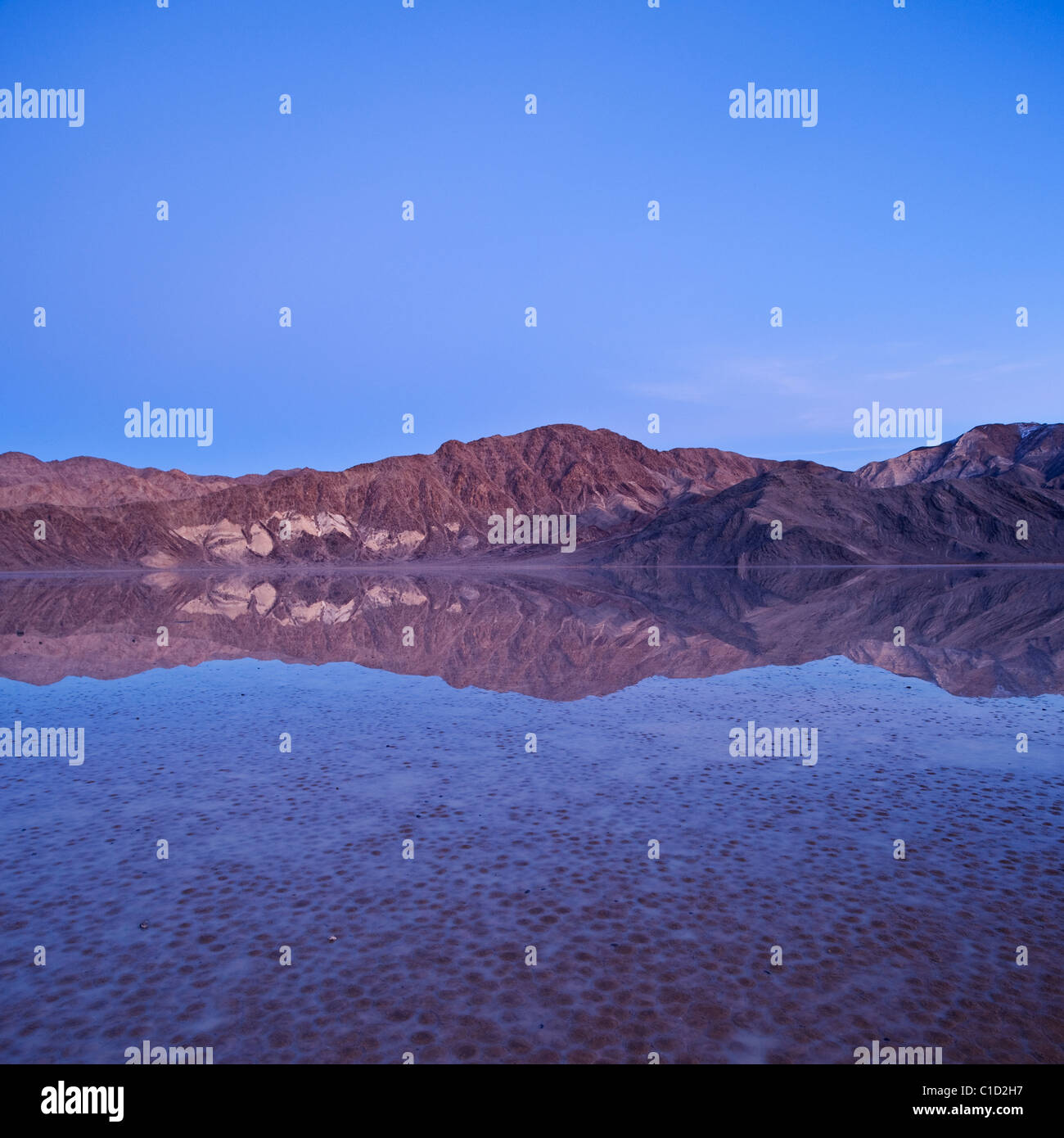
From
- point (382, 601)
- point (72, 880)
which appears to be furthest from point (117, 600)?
point (72, 880)

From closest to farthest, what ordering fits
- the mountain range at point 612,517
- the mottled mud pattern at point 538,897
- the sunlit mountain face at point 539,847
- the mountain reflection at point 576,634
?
1. the mottled mud pattern at point 538,897
2. the sunlit mountain face at point 539,847
3. the mountain reflection at point 576,634
4. the mountain range at point 612,517

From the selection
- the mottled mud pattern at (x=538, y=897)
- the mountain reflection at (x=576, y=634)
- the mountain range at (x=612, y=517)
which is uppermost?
the mountain range at (x=612, y=517)

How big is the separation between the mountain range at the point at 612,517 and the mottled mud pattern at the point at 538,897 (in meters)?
94.2

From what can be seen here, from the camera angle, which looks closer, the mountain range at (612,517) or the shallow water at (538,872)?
the shallow water at (538,872)

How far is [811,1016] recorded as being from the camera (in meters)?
5.30

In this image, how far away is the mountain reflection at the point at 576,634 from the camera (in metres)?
20.5

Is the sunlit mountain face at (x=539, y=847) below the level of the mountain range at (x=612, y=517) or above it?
below

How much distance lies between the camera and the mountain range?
10794 cm

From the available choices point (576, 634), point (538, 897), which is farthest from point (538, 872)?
point (576, 634)

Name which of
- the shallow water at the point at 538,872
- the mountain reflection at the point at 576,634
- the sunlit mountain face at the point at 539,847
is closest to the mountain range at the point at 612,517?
the mountain reflection at the point at 576,634

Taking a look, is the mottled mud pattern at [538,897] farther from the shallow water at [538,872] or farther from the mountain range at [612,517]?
the mountain range at [612,517]

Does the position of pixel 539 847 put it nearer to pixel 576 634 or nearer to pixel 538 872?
pixel 538 872
